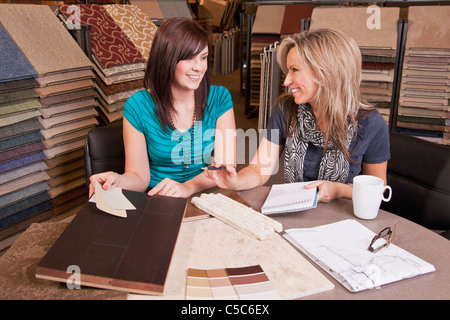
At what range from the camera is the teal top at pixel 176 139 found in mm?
1854

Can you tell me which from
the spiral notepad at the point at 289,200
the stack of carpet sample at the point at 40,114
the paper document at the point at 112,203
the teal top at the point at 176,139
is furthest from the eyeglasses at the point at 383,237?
the stack of carpet sample at the point at 40,114

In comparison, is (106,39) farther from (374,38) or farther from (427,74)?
(427,74)

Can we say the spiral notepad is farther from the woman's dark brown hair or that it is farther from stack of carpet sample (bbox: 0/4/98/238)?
stack of carpet sample (bbox: 0/4/98/238)

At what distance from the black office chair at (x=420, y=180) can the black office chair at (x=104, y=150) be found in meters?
1.15

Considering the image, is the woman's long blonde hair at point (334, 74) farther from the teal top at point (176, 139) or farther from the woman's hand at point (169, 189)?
the woman's hand at point (169, 189)

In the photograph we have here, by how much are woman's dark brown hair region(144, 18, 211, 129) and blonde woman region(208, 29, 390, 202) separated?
365 mm

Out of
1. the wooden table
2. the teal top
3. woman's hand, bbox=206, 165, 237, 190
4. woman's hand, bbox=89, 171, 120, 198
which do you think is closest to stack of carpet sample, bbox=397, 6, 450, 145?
the teal top

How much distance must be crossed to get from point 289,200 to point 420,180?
57 cm

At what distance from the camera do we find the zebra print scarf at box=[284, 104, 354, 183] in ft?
5.46

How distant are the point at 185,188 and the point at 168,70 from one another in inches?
21.2

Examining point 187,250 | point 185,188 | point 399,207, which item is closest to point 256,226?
point 187,250

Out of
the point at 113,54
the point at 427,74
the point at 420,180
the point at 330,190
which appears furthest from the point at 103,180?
the point at 427,74
